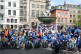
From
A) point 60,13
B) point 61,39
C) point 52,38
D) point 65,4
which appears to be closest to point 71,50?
point 61,39

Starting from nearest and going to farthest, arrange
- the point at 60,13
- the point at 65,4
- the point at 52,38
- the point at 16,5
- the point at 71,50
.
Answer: the point at 71,50 < the point at 52,38 < the point at 16,5 < the point at 60,13 < the point at 65,4

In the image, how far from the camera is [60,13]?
80.9m

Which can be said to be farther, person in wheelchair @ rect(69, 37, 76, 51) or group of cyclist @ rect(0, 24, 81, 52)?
group of cyclist @ rect(0, 24, 81, 52)

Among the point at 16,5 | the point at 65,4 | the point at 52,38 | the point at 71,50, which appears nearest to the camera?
the point at 71,50

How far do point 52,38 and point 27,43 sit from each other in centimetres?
254

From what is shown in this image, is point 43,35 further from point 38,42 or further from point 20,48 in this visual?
point 20,48

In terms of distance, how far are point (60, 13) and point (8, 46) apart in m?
61.1

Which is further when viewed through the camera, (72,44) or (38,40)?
(38,40)

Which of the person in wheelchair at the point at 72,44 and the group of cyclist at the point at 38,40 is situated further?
the group of cyclist at the point at 38,40

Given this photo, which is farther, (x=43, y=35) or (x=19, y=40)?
(x=43, y=35)

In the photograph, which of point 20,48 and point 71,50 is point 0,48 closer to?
point 20,48

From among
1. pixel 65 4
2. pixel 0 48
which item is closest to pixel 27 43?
pixel 0 48

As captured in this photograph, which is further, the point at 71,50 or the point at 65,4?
the point at 65,4

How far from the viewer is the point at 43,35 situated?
2262 cm
